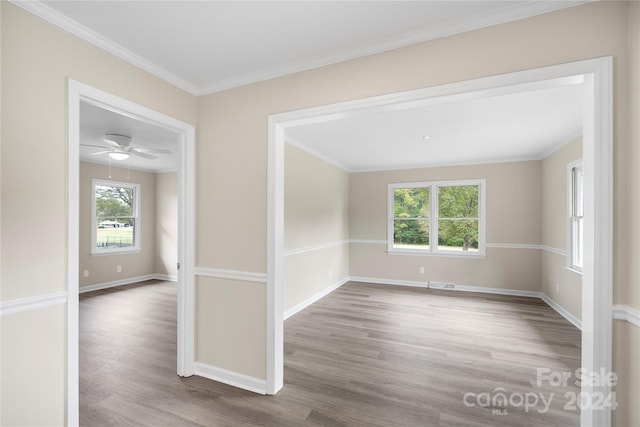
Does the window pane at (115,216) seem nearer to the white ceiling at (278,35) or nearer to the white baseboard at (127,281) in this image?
the white baseboard at (127,281)

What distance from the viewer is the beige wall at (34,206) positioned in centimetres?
147

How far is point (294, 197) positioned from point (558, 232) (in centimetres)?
408

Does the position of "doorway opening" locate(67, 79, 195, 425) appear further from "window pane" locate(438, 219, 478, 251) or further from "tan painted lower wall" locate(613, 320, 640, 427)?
"window pane" locate(438, 219, 478, 251)

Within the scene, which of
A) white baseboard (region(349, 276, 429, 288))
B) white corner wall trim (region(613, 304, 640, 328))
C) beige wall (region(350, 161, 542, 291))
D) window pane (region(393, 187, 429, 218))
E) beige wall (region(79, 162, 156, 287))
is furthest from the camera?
window pane (region(393, 187, 429, 218))

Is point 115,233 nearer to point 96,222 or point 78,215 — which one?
point 96,222

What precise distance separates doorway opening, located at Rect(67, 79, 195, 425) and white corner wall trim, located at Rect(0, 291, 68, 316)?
0.05 metres

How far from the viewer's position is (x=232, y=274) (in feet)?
7.95

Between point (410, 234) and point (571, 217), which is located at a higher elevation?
point (571, 217)

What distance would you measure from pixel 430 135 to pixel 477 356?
2678 mm

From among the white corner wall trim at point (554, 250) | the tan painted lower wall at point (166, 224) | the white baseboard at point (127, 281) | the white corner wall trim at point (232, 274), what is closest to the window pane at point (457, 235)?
the white corner wall trim at point (554, 250)

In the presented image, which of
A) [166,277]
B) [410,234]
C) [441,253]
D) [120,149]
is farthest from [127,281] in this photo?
[441,253]

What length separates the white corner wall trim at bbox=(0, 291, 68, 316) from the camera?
146cm

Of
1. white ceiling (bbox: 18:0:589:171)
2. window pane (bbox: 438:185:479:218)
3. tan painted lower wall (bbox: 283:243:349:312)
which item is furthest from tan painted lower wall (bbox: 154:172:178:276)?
window pane (bbox: 438:185:479:218)

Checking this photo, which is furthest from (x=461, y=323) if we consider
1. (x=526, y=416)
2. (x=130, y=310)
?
(x=130, y=310)
